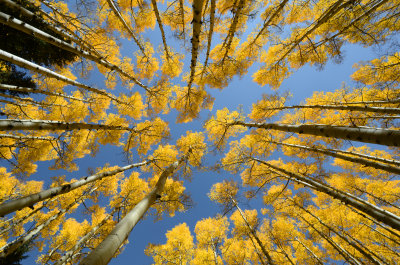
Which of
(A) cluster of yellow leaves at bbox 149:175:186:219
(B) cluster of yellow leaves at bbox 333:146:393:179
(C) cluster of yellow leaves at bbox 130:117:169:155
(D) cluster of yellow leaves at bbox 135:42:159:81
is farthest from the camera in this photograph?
(D) cluster of yellow leaves at bbox 135:42:159:81

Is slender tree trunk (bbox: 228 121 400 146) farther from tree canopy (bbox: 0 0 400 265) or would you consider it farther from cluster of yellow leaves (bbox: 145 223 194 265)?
cluster of yellow leaves (bbox: 145 223 194 265)

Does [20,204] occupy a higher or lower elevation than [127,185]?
lower

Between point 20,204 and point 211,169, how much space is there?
607cm

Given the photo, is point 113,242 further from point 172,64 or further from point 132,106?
point 172,64

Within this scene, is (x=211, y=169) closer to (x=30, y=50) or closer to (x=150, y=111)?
(x=150, y=111)

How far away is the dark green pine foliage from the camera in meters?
5.63

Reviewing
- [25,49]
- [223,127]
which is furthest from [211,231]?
[25,49]

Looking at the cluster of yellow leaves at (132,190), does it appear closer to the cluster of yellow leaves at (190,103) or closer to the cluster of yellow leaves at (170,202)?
the cluster of yellow leaves at (170,202)

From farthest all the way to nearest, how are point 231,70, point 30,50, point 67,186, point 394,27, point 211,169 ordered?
point 231,70, point 211,169, point 30,50, point 394,27, point 67,186

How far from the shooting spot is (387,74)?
20.2 ft

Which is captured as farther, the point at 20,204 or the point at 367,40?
the point at 367,40

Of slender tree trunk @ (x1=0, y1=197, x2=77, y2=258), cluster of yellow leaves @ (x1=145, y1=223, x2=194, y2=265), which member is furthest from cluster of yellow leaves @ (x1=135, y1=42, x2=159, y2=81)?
cluster of yellow leaves @ (x1=145, y1=223, x2=194, y2=265)

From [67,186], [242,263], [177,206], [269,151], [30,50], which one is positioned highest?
[30,50]

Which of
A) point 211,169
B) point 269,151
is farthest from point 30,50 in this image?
point 269,151
